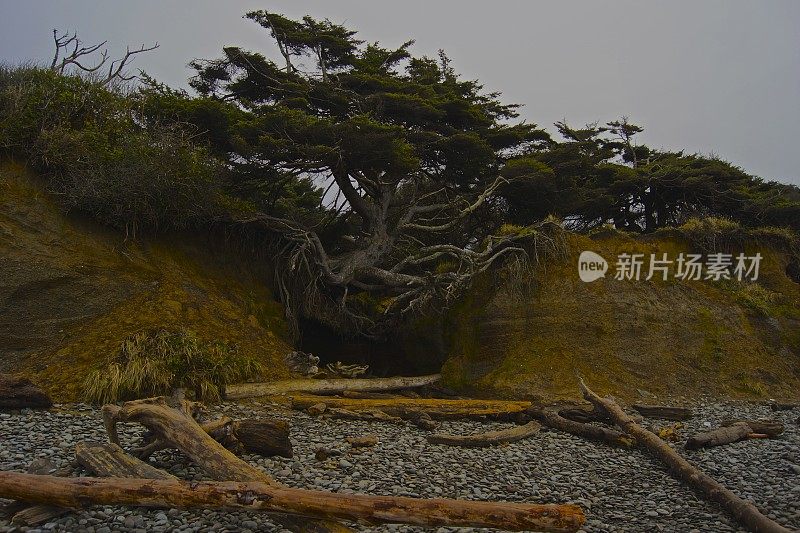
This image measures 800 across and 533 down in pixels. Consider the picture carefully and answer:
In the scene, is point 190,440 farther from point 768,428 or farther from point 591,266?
point 591,266

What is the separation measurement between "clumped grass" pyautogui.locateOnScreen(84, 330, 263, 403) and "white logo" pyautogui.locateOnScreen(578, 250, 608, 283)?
7603 mm

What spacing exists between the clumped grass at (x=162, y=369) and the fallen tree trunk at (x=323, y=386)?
328 millimetres

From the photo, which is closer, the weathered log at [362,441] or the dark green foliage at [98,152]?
the weathered log at [362,441]

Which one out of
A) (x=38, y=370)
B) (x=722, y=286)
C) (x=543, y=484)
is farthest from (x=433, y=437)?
(x=722, y=286)

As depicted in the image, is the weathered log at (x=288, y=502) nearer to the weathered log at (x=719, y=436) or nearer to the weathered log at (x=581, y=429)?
the weathered log at (x=581, y=429)

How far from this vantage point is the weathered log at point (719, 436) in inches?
302

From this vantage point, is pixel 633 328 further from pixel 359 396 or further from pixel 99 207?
pixel 99 207

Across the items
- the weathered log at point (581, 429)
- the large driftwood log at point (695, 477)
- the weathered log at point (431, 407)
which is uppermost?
the large driftwood log at point (695, 477)

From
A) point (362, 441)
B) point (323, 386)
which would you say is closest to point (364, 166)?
point (323, 386)

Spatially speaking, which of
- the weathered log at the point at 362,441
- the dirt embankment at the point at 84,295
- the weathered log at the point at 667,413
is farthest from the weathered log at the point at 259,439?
the weathered log at the point at 667,413

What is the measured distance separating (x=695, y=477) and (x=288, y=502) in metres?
4.50

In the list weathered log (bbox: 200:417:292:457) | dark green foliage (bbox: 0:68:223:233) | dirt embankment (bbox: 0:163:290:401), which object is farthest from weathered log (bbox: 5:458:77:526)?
dark green foliage (bbox: 0:68:223:233)

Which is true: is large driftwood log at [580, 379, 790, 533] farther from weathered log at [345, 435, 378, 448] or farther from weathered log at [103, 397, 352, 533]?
weathered log at [103, 397, 352, 533]

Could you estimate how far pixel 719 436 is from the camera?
7906 millimetres
